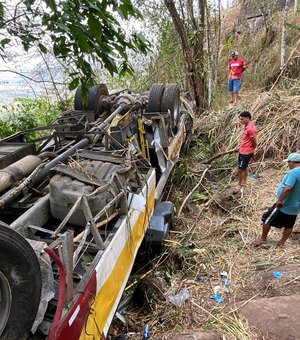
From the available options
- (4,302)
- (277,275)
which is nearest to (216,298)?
(277,275)

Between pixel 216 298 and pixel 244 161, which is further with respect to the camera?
pixel 244 161

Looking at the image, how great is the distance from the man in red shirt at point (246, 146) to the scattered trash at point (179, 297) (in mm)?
2520

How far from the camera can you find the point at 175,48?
414 inches

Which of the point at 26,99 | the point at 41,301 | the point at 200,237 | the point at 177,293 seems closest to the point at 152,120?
the point at 200,237

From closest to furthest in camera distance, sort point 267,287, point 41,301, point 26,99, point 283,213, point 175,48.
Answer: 1. point 41,301
2. point 267,287
3. point 283,213
4. point 26,99
5. point 175,48

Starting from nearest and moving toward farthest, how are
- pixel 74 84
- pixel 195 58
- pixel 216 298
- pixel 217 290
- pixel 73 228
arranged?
pixel 74 84 < pixel 73 228 < pixel 216 298 < pixel 217 290 < pixel 195 58

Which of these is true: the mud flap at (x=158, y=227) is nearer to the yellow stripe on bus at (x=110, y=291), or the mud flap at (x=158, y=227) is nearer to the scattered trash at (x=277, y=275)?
the yellow stripe on bus at (x=110, y=291)

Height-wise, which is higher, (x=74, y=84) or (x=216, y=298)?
(x=74, y=84)

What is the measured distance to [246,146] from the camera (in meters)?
5.57

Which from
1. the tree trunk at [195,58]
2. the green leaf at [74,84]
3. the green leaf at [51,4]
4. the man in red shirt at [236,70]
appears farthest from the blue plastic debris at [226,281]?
the man in red shirt at [236,70]

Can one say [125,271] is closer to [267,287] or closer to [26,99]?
[267,287]

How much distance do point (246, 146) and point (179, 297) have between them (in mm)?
3071

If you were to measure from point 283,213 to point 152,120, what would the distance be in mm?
2099

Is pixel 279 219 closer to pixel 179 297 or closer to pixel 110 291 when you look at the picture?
pixel 179 297
